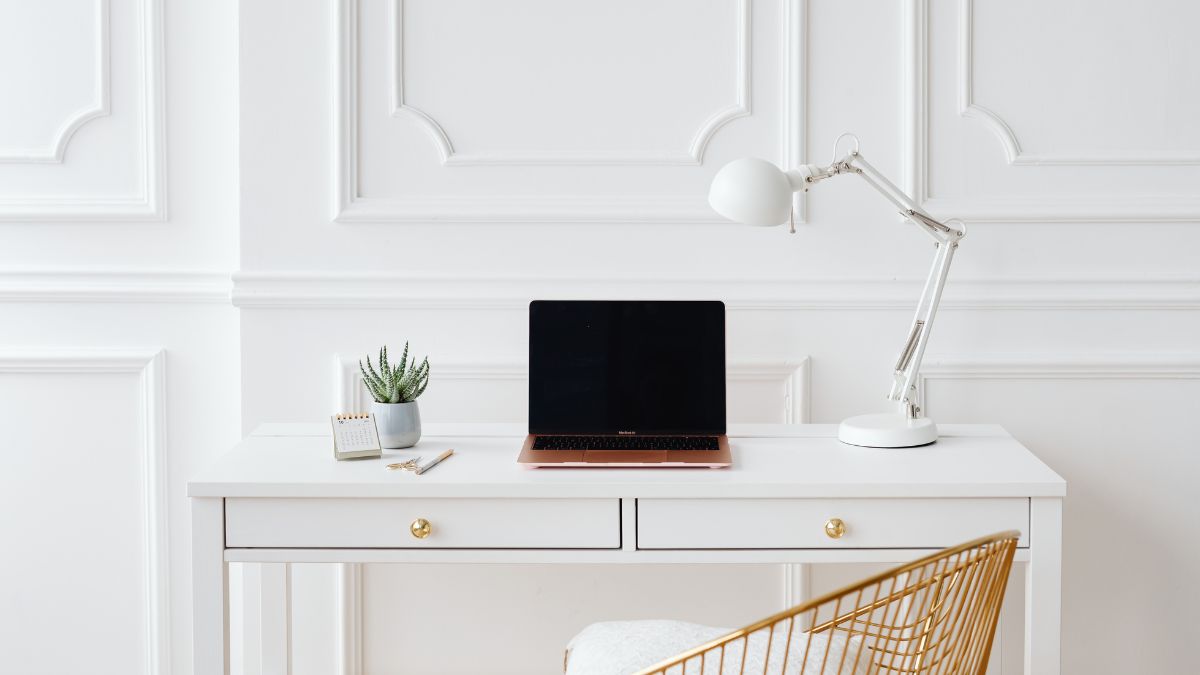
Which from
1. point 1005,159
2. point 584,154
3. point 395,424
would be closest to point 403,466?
point 395,424

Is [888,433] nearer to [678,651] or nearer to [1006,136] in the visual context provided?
[678,651]

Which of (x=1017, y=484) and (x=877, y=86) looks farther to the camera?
(x=877, y=86)

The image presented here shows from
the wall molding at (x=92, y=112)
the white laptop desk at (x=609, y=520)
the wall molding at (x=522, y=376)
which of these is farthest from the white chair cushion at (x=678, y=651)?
the wall molding at (x=92, y=112)

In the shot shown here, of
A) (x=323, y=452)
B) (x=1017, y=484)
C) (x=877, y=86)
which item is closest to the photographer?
(x=1017, y=484)

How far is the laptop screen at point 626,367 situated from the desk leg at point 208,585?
0.52 metres

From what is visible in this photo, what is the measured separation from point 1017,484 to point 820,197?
72cm

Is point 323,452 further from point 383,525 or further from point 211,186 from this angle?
point 211,186

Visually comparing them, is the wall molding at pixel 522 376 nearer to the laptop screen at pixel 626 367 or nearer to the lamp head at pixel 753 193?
the laptop screen at pixel 626 367

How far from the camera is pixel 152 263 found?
1981 millimetres

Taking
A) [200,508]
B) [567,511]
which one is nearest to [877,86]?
[567,511]

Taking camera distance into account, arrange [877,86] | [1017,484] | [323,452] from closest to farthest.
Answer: [1017,484] < [323,452] < [877,86]

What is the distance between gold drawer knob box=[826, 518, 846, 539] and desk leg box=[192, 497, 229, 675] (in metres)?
0.90

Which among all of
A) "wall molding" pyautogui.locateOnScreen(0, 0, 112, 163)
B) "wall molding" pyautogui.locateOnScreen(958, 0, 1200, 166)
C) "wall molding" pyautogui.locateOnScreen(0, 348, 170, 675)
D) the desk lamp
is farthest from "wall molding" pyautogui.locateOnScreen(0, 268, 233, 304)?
"wall molding" pyautogui.locateOnScreen(958, 0, 1200, 166)

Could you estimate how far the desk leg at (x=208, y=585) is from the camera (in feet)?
4.68
